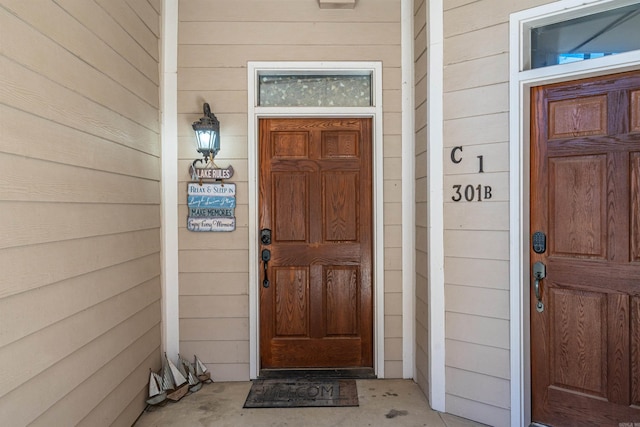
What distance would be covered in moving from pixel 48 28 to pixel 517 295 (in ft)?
8.39

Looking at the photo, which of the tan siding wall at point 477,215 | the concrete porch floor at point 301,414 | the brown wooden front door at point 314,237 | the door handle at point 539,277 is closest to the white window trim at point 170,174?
the concrete porch floor at point 301,414

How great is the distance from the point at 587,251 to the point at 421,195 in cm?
96

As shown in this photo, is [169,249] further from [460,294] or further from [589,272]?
[589,272]

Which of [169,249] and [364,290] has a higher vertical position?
[169,249]

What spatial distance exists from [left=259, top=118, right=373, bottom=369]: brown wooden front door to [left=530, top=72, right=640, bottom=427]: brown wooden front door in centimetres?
113

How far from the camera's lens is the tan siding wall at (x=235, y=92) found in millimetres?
2676

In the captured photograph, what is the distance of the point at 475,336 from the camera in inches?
87.1

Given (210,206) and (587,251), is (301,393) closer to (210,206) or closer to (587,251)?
(210,206)

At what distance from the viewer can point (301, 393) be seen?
250 cm

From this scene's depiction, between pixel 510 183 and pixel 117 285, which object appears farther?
pixel 510 183

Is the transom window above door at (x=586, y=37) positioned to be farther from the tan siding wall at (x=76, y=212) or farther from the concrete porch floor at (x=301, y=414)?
the tan siding wall at (x=76, y=212)

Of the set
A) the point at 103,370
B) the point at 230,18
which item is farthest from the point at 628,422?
the point at 230,18

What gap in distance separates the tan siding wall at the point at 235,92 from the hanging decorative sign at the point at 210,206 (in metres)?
0.06

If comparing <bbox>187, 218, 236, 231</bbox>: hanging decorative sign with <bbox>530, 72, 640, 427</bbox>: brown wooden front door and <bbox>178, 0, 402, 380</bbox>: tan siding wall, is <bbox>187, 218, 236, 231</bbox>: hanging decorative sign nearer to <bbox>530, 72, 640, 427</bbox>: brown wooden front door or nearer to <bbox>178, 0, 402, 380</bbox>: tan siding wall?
<bbox>178, 0, 402, 380</bbox>: tan siding wall
